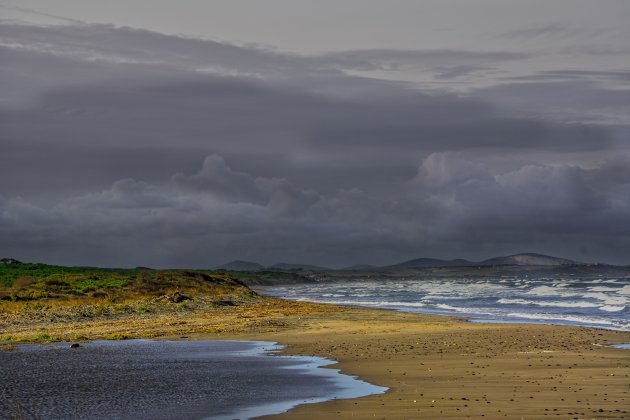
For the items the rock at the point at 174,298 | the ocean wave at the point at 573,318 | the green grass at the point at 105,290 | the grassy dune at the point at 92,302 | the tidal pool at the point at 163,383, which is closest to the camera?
the tidal pool at the point at 163,383

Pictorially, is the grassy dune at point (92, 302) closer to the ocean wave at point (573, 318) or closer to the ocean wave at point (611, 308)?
the ocean wave at point (573, 318)

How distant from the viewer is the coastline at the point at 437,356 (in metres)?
16.5

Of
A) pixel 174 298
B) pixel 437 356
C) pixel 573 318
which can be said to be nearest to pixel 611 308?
pixel 573 318

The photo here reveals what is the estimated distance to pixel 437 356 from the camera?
26188 millimetres

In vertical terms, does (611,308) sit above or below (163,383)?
above

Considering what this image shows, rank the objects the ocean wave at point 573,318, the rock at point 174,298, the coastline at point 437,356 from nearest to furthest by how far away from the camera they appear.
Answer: the coastline at point 437,356 → the ocean wave at point 573,318 → the rock at point 174,298

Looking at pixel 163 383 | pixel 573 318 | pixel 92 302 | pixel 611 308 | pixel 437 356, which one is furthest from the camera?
pixel 92 302

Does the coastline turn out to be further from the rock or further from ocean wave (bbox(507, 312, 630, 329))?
the rock

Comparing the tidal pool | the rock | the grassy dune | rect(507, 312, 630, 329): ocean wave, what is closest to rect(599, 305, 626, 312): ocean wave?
rect(507, 312, 630, 329): ocean wave

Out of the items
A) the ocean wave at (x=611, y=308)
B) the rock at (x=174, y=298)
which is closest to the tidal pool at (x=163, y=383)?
the rock at (x=174, y=298)

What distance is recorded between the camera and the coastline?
16.5 meters

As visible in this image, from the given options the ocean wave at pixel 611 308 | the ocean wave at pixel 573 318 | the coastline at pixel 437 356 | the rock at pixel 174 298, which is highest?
the rock at pixel 174 298

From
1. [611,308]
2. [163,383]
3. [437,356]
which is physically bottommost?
[163,383]

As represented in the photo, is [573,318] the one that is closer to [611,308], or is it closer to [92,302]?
[611,308]
